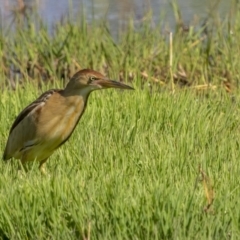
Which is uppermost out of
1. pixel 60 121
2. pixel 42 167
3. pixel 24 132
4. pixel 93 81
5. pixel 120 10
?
pixel 93 81

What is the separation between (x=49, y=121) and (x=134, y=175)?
1049 mm

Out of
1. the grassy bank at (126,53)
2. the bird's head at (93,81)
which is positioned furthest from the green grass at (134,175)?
the grassy bank at (126,53)

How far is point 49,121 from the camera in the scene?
18.1 ft

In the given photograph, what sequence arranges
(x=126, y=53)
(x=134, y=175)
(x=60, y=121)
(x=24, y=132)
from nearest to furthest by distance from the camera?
(x=134, y=175) < (x=60, y=121) < (x=24, y=132) < (x=126, y=53)

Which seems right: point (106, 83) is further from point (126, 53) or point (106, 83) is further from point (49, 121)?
point (126, 53)

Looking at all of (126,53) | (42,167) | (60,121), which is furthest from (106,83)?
(126,53)

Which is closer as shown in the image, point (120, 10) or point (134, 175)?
point (134, 175)

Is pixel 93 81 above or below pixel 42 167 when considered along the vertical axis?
above

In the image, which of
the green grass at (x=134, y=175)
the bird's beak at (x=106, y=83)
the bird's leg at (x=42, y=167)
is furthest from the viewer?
the bird's beak at (x=106, y=83)

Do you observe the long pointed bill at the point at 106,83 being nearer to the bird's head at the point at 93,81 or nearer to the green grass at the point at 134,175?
the bird's head at the point at 93,81

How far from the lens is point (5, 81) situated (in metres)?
7.74

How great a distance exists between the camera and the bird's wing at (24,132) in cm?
550

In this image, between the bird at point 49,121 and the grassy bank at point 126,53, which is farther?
the grassy bank at point 126,53

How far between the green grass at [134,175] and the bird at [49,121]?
0.33ft
